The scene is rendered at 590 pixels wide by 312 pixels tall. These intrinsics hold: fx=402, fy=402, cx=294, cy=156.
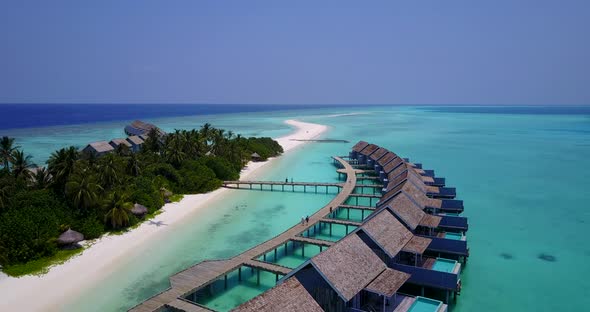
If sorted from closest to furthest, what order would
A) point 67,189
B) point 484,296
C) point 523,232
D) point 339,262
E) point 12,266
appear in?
point 339,262 → point 484,296 → point 12,266 → point 67,189 → point 523,232

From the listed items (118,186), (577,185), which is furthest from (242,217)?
(577,185)

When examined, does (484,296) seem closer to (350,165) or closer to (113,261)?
(113,261)

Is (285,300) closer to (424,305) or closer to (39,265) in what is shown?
(424,305)

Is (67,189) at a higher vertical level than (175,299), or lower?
higher

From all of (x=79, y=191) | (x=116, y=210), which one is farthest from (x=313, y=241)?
(x=79, y=191)

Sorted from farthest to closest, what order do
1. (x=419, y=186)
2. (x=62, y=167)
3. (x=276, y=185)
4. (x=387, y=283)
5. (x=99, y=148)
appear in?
(x=99, y=148) < (x=276, y=185) < (x=419, y=186) < (x=62, y=167) < (x=387, y=283)

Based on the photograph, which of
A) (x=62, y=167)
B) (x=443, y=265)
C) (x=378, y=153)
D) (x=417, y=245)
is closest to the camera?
(x=417, y=245)
